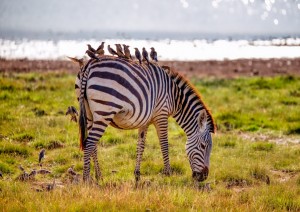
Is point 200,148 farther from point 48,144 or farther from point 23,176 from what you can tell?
point 48,144

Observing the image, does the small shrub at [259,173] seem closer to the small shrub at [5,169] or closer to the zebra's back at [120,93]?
the zebra's back at [120,93]

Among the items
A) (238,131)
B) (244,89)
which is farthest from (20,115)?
(244,89)

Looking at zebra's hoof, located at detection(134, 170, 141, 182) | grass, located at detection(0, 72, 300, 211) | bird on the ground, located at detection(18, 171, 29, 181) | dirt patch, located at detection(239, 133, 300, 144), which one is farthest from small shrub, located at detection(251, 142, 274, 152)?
bird on the ground, located at detection(18, 171, 29, 181)

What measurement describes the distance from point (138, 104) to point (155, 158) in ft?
9.35

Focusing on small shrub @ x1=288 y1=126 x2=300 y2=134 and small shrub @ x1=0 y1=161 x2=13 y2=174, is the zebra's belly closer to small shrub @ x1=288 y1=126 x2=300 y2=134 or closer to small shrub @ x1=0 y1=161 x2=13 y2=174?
small shrub @ x1=0 y1=161 x2=13 y2=174

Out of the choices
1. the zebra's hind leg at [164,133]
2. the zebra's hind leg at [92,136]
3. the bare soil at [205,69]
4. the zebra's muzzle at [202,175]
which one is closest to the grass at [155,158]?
the zebra's muzzle at [202,175]

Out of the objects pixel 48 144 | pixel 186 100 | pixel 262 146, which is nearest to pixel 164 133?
pixel 186 100

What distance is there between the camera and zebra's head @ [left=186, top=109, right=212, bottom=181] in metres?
9.56

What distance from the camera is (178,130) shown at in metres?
14.9

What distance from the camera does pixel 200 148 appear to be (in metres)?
9.66

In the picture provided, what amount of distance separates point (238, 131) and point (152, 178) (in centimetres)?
578

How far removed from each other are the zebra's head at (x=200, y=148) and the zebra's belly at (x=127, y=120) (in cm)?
108

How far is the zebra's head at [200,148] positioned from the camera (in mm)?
9562

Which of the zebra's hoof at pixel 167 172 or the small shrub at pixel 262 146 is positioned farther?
the small shrub at pixel 262 146
